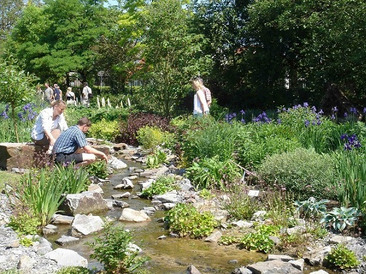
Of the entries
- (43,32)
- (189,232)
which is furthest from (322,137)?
(43,32)

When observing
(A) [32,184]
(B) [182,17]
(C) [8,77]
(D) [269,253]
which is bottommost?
(D) [269,253]

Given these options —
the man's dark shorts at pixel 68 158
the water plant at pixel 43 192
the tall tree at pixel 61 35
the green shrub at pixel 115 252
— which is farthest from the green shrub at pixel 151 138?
the tall tree at pixel 61 35

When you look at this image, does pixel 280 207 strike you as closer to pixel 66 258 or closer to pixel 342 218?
pixel 342 218

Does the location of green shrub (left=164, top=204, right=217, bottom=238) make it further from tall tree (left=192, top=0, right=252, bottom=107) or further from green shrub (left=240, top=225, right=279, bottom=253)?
tall tree (left=192, top=0, right=252, bottom=107)

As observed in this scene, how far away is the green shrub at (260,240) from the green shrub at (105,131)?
1061 cm

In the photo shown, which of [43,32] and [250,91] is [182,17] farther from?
[43,32]

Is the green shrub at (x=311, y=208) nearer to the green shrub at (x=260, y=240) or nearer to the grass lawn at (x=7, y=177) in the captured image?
the green shrub at (x=260, y=240)

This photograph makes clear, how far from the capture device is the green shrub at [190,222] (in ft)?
23.2

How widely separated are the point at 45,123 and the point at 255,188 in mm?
4405

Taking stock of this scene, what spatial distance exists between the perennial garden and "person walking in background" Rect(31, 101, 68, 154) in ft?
3.85

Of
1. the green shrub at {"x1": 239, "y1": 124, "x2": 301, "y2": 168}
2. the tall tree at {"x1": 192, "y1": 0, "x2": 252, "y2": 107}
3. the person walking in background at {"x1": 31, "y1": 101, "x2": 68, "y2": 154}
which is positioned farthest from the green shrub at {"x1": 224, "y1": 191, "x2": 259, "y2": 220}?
the tall tree at {"x1": 192, "y1": 0, "x2": 252, "y2": 107}

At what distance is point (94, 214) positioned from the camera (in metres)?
8.11

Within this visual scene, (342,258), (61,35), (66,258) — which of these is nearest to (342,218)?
(342,258)

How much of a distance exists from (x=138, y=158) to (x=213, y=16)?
967 cm
